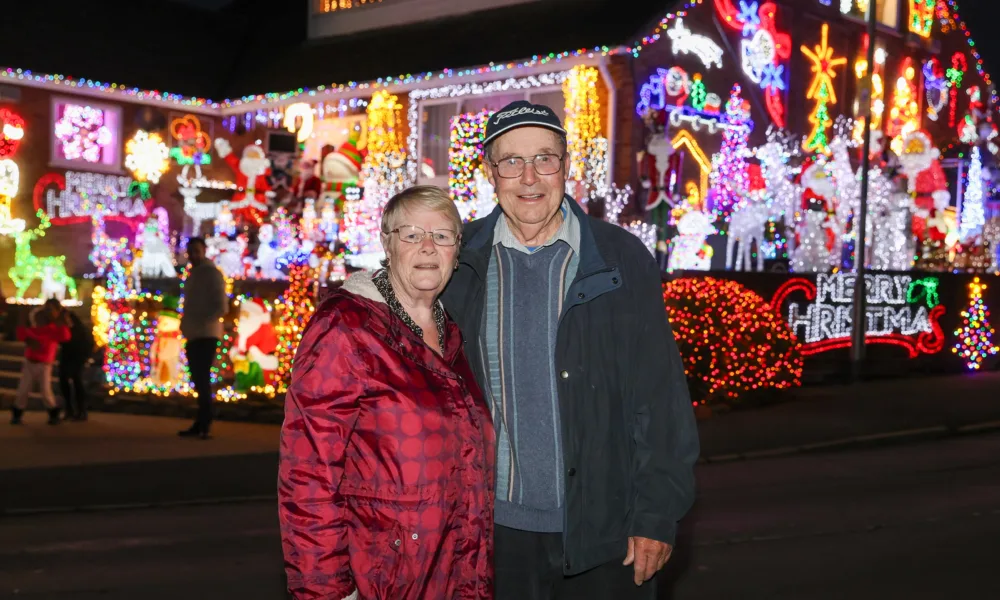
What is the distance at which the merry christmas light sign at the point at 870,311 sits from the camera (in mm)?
18266

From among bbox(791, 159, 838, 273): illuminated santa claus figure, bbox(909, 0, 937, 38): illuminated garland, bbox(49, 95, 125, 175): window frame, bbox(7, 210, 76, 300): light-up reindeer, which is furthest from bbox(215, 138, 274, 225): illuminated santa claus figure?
bbox(909, 0, 937, 38): illuminated garland

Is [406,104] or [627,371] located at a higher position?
[406,104]

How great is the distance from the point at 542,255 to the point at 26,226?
20.1m

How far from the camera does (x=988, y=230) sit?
25.6 meters

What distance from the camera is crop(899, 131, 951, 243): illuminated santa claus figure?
23.4 m

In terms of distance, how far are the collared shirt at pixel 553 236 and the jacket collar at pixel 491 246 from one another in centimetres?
2

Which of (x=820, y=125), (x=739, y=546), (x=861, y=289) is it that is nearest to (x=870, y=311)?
(x=861, y=289)

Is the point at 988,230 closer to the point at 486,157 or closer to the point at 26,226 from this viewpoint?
the point at 26,226

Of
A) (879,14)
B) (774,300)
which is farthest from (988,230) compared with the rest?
(774,300)

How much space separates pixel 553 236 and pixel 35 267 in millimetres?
19791

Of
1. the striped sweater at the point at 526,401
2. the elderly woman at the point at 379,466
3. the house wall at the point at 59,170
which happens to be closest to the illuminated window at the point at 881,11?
the house wall at the point at 59,170

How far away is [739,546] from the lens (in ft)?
26.3

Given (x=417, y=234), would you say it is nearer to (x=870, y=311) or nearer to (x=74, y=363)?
(x=74, y=363)

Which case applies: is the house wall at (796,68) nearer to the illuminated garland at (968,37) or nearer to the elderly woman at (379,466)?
the illuminated garland at (968,37)
